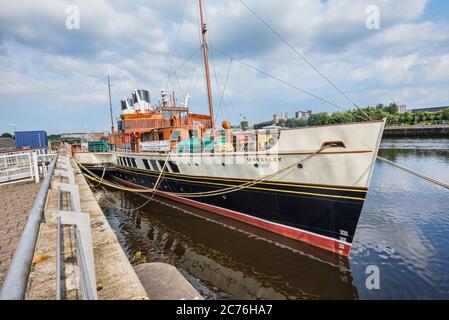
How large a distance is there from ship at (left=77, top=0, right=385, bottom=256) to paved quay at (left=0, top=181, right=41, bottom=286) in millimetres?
5914

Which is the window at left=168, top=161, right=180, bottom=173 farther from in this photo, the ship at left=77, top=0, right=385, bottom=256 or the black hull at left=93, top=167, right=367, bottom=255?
the black hull at left=93, top=167, right=367, bottom=255

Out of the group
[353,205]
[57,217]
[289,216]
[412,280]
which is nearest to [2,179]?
[57,217]

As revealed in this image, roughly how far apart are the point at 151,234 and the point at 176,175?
3.42m

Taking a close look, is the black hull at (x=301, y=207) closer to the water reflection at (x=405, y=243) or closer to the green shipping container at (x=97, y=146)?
the water reflection at (x=405, y=243)

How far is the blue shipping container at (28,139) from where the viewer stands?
3900cm

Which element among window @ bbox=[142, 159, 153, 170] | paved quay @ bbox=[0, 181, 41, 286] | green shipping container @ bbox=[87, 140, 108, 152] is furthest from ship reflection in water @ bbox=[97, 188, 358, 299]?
green shipping container @ bbox=[87, 140, 108, 152]

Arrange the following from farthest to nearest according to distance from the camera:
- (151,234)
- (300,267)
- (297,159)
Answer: (151,234) < (297,159) < (300,267)

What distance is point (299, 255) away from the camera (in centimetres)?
761

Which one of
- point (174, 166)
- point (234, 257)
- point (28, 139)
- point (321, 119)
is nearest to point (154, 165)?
point (174, 166)

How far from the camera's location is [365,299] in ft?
18.7

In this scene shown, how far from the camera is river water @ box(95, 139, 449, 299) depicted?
6.10 m

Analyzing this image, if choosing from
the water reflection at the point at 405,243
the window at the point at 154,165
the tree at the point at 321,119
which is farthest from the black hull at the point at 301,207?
the tree at the point at 321,119

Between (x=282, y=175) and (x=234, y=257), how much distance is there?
3205 millimetres

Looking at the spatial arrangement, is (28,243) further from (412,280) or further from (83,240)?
(412,280)
